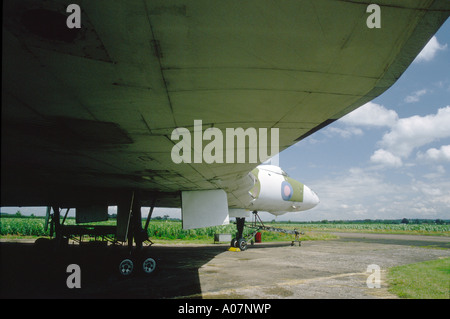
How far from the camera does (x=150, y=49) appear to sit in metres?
1.67

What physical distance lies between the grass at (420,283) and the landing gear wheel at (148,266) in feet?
19.3

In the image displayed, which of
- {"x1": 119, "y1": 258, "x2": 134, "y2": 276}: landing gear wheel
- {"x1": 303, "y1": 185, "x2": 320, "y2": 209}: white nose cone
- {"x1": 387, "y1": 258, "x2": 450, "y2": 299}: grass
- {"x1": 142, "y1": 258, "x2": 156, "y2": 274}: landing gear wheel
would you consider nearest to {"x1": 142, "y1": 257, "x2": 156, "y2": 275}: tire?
{"x1": 142, "y1": 258, "x2": 156, "y2": 274}: landing gear wheel

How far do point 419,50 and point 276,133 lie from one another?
1.57 m

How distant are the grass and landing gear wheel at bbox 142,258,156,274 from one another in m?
5.88

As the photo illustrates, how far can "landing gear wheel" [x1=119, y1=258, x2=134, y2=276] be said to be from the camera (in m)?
7.04

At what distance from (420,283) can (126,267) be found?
23.7 ft

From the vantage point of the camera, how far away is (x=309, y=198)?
1516cm

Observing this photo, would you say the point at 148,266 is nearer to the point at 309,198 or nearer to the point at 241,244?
the point at 241,244

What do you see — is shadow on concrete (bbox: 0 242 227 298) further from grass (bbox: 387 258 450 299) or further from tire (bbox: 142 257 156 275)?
grass (bbox: 387 258 450 299)

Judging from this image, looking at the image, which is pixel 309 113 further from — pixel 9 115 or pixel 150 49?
pixel 9 115

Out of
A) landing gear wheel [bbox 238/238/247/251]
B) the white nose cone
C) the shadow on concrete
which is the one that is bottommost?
landing gear wheel [bbox 238/238/247/251]

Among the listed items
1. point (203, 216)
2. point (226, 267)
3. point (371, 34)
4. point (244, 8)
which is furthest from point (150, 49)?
point (226, 267)

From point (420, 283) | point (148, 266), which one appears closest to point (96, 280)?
point (148, 266)

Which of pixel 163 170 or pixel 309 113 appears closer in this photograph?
pixel 309 113
